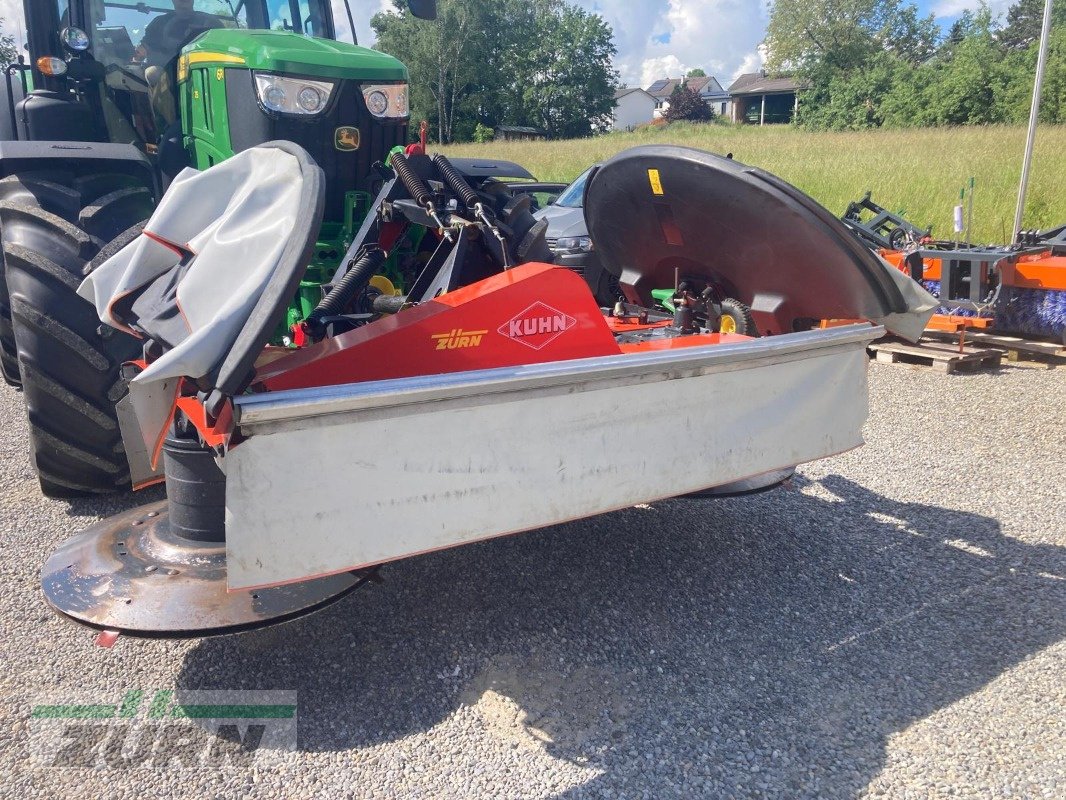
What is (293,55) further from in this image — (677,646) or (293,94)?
(677,646)

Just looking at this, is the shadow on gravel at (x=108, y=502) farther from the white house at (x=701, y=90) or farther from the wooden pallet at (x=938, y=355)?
the white house at (x=701, y=90)

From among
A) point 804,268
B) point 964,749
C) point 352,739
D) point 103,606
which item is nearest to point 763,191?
point 804,268

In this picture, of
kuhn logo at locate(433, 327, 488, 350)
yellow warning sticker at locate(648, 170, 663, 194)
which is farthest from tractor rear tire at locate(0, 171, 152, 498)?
yellow warning sticker at locate(648, 170, 663, 194)

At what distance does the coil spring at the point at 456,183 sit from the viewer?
3.12m

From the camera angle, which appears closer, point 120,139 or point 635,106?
point 120,139

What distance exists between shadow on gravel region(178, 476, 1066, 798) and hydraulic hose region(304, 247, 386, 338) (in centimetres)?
99

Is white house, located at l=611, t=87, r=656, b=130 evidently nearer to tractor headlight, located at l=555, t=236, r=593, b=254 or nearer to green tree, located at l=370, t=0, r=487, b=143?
green tree, located at l=370, t=0, r=487, b=143

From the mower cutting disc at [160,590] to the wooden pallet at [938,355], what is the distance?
576 cm

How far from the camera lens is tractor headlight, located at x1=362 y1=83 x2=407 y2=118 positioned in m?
3.82

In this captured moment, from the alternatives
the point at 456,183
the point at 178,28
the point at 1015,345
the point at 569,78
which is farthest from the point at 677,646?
the point at 569,78

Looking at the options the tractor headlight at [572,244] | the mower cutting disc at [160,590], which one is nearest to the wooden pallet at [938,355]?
the tractor headlight at [572,244]

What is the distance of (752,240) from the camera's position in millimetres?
3100

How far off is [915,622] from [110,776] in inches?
100

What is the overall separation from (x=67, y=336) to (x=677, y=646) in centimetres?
252
